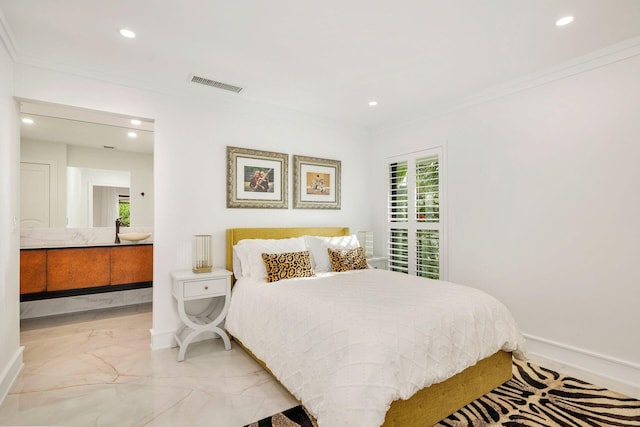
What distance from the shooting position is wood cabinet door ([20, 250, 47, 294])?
147 inches

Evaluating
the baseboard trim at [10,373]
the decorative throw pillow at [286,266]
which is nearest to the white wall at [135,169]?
the baseboard trim at [10,373]

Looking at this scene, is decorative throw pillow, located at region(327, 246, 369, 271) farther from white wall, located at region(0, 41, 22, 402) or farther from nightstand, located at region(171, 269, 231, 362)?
white wall, located at region(0, 41, 22, 402)

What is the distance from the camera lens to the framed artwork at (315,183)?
414cm

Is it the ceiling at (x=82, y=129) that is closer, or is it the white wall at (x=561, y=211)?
the white wall at (x=561, y=211)

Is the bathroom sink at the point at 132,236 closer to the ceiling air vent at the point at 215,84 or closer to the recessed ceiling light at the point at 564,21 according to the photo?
the ceiling air vent at the point at 215,84

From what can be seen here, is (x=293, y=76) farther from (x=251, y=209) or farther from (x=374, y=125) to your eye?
(x=374, y=125)

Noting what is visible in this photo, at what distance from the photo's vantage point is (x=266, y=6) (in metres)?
2.11

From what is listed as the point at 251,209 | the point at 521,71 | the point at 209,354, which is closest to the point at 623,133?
the point at 521,71

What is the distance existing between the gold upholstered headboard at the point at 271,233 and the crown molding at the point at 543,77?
5.85 feet

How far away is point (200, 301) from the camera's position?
3.46m

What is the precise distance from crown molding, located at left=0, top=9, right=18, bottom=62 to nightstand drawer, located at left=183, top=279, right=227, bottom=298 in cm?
224

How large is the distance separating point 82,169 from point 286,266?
3.30m

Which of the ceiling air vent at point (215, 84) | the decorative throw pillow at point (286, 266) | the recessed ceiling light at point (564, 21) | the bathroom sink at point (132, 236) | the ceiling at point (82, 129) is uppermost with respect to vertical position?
the recessed ceiling light at point (564, 21)

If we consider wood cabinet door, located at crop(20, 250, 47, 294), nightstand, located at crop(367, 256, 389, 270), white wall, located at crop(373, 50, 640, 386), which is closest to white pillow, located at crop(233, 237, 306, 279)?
nightstand, located at crop(367, 256, 389, 270)
